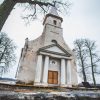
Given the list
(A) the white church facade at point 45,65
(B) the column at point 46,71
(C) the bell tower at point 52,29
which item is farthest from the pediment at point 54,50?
(C) the bell tower at point 52,29

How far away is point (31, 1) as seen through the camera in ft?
23.4

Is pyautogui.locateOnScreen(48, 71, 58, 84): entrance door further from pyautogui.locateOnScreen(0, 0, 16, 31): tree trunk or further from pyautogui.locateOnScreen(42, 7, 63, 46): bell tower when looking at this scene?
pyautogui.locateOnScreen(0, 0, 16, 31): tree trunk

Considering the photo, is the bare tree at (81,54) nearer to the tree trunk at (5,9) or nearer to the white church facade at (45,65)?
the white church facade at (45,65)

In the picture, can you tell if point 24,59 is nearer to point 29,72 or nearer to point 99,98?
point 29,72

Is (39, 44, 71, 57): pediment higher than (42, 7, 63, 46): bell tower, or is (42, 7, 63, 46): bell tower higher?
(42, 7, 63, 46): bell tower

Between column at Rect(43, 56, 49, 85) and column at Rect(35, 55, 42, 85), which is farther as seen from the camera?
column at Rect(43, 56, 49, 85)

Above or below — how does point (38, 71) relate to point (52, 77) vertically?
above

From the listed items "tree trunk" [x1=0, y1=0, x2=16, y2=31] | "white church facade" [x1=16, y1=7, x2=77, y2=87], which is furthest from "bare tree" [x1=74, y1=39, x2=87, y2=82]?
"tree trunk" [x1=0, y1=0, x2=16, y2=31]

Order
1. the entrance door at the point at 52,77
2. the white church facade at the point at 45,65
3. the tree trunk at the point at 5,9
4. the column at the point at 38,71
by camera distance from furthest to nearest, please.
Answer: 1. the entrance door at the point at 52,77
2. the white church facade at the point at 45,65
3. the column at the point at 38,71
4. the tree trunk at the point at 5,9

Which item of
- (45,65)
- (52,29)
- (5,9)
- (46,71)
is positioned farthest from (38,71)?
(5,9)

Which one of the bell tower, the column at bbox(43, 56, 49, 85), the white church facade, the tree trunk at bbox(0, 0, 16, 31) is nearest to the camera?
the tree trunk at bbox(0, 0, 16, 31)

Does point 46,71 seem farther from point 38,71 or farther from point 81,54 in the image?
point 81,54

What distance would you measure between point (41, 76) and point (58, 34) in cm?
1040

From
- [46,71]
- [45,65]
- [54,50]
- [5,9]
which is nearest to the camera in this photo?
[5,9]
